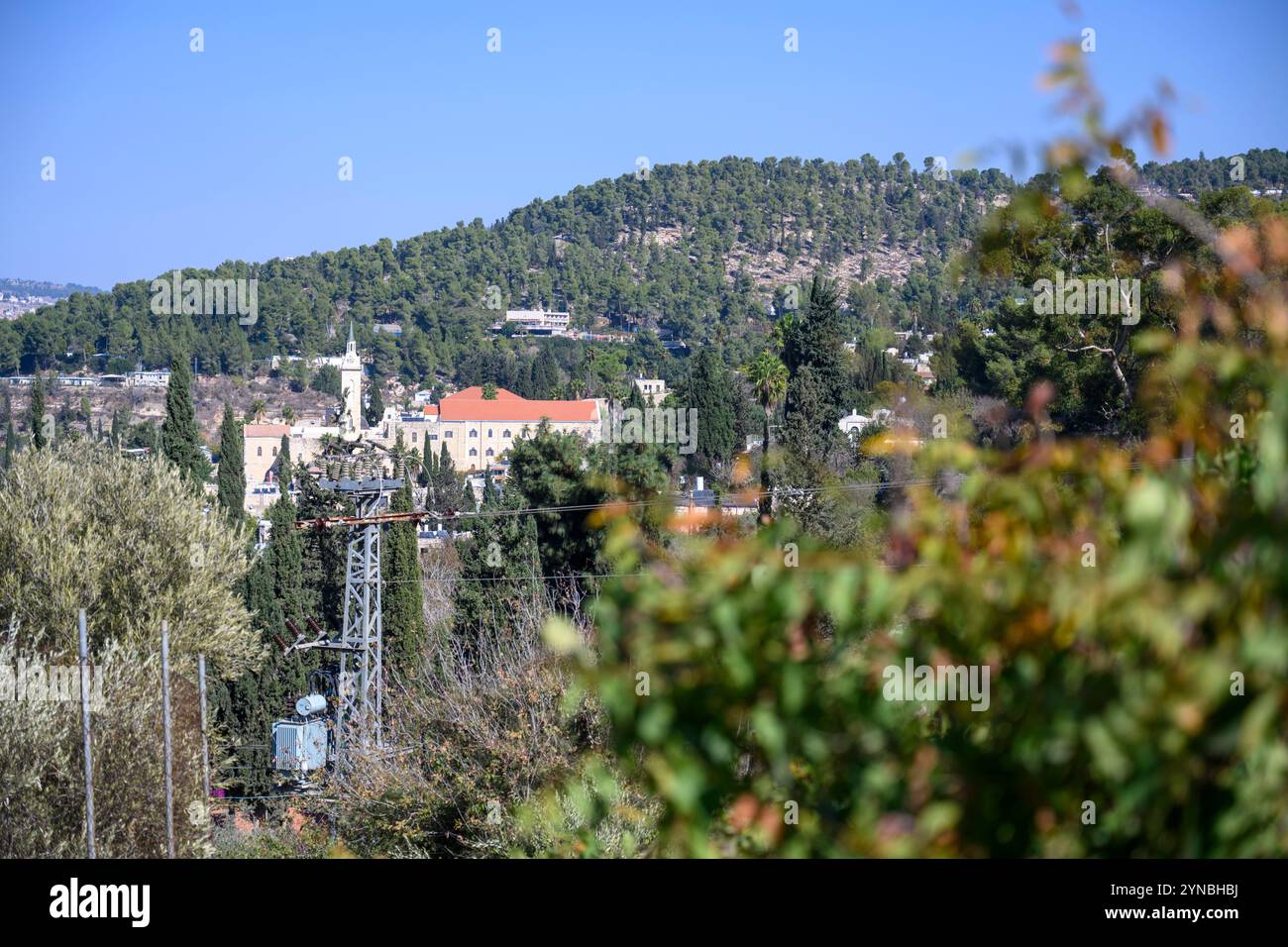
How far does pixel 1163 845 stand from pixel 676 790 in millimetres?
754

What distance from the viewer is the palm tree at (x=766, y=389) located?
63.4ft

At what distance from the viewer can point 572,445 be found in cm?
2073

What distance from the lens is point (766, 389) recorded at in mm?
31281

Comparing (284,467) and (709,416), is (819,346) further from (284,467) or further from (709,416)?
(284,467)

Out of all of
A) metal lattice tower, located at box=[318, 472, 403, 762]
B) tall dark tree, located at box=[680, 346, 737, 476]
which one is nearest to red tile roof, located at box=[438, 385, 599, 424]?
tall dark tree, located at box=[680, 346, 737, 476]

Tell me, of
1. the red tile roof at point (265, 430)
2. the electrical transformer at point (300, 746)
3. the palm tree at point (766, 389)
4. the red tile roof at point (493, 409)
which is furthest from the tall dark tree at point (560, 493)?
the red tile roof at point (265, 430)

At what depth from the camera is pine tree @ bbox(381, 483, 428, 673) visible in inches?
909

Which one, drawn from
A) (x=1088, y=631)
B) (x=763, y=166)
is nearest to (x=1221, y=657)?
(x=1088, y=631)

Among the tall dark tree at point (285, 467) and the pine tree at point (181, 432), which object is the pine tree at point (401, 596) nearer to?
the pine tree at point (181, 432)

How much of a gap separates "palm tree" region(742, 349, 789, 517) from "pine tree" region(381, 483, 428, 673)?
662 cm

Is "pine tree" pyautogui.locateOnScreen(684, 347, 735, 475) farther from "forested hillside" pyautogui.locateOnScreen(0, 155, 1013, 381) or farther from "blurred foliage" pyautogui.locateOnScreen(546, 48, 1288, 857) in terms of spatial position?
"forested hillside" pyautogui.locateOnScreen(0, 155, 1013, 381)

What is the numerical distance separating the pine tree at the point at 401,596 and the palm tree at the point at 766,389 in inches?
261

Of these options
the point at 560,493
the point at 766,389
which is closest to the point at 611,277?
the point at 766,389
